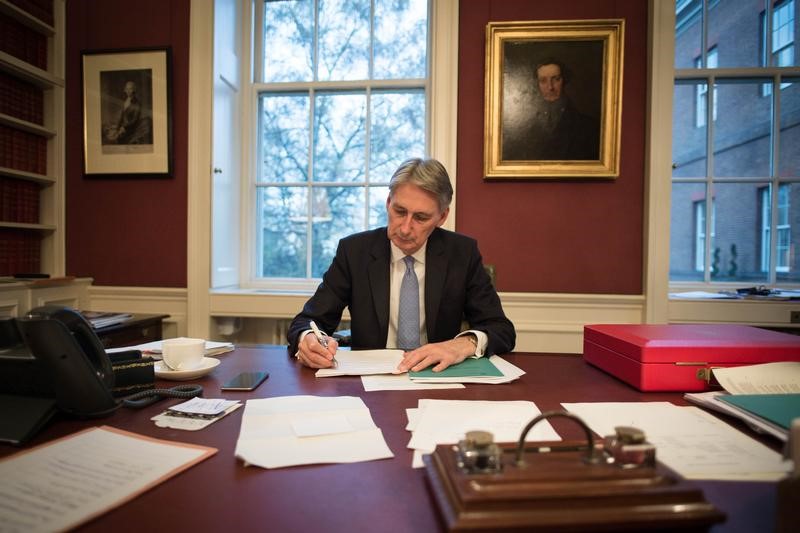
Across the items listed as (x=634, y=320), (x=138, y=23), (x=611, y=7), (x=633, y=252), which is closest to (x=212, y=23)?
(x=138, y=23)

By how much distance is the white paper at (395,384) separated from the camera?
1075 millimetres

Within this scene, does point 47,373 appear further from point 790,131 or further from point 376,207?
point 790,131

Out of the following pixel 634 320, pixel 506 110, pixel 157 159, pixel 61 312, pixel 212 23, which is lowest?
pixel 634 320

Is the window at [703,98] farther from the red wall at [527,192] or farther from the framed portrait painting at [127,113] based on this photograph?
the framed portrait painting at [127,113]

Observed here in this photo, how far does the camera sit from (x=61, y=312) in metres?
0.84

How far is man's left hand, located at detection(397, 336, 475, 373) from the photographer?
1.21 metres

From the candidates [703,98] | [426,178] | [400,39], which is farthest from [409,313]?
[703,98]

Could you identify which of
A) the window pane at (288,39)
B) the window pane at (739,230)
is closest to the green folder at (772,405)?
the window pane at (739,230)

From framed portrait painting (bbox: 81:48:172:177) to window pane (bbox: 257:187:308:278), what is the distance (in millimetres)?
682

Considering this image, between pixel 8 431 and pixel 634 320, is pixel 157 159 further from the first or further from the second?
pixel 634 320

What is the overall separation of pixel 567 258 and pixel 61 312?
2546 millimetres

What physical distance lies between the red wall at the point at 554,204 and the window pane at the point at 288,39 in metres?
1.13

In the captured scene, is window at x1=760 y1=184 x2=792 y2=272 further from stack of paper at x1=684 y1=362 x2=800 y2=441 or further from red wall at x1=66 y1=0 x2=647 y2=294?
stack of paper at x1=684 y1=362 x2=800 y2=441

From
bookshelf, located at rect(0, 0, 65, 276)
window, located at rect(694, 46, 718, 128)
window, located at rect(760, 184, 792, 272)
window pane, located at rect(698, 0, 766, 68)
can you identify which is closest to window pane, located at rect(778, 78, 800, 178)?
window, located at rect(760, 184, 792, 272)
